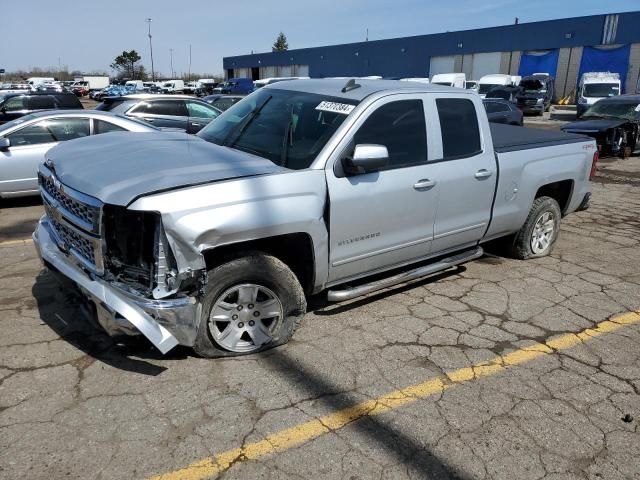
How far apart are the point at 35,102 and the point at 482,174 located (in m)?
12.7

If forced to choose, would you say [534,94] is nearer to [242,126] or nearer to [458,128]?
[458,128]

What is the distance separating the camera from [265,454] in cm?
266

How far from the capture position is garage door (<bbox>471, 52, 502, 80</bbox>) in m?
42.8

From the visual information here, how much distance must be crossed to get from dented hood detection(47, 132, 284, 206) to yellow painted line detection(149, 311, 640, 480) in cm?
148

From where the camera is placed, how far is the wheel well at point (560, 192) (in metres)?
5.83

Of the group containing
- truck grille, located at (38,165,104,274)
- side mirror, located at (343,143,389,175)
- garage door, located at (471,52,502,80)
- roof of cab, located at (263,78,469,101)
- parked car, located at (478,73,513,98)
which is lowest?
truck grille, located at (38,165,104,274)

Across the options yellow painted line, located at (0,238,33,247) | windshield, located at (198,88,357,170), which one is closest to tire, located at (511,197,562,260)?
windshield, located at (198,88,357,170)

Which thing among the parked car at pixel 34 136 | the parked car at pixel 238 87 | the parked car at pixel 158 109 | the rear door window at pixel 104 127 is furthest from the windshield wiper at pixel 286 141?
the parked car at pixel 238 87

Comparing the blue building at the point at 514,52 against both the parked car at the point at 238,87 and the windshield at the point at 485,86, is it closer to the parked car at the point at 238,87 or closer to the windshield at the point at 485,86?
the windshield at the point at 485,86

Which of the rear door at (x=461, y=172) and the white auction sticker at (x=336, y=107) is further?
the rear door at (x=461, y=172)

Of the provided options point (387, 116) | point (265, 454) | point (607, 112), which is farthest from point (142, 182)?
point (607, 112)

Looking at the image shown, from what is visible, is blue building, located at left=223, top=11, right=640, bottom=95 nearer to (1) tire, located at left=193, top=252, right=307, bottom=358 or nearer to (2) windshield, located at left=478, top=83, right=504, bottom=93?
(2) windshield, located at left=478, top=83, right=504, bottom=93

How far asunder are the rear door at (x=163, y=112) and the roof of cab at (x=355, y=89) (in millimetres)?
6707

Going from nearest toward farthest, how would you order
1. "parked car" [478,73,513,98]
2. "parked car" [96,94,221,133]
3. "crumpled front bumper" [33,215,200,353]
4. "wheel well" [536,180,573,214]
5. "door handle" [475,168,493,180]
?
"crumpled front bumper" [33,215,200,353]
"door handle" [475,168,493,180]
"wheel well" [536,180,573,214]
"parked car" [96,94,221,133]
"parked car" [478,73,513,98]
